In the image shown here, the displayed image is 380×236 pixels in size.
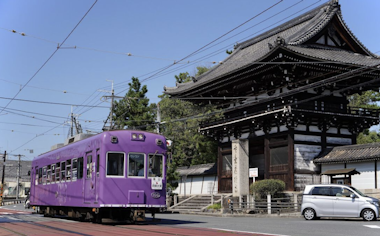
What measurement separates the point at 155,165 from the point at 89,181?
7.92 feet

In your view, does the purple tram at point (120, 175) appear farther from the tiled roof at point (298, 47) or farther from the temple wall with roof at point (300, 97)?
the temple wall with roof at point (300, 97)

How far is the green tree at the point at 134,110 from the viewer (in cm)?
4534

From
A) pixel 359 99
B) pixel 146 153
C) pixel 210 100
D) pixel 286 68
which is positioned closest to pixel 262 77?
pixel 286 68

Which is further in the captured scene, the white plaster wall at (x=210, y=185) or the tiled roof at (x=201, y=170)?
the tiled roof at (x=201, y=170)

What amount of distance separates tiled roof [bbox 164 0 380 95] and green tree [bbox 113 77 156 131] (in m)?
8.35

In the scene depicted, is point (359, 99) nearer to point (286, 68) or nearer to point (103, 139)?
point (286, 68)

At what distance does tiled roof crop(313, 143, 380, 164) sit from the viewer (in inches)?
976

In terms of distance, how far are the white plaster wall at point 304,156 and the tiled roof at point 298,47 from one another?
582 cm

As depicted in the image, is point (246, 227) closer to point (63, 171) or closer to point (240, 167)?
point (63, 171)

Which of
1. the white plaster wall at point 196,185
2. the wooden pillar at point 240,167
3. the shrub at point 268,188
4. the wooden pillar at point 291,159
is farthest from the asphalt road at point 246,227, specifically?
the white plaster wall at point 196,185

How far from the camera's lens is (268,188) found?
26828 mm

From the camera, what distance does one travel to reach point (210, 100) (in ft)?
117

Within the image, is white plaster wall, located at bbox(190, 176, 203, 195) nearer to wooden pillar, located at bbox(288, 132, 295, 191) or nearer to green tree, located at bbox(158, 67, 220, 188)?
green tree, located at bbox(158, 67, 220, 188)

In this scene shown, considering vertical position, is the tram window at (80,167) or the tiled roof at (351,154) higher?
the tiled roof at (351,154)
